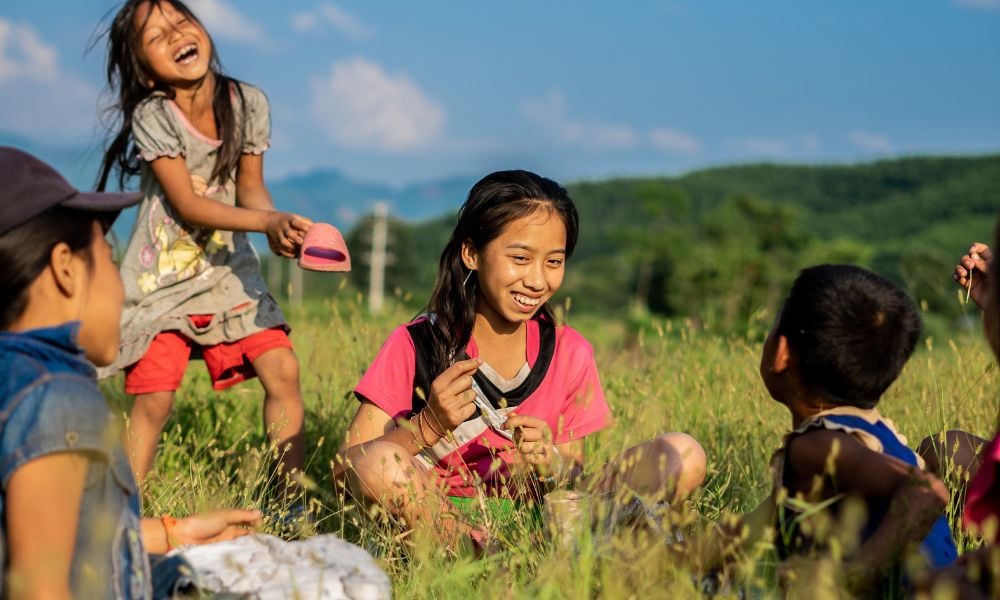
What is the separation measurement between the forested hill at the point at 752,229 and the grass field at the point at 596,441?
1472 cm

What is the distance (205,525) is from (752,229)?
34.1 meters

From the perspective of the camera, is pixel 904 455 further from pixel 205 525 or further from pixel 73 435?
pixel 73 435

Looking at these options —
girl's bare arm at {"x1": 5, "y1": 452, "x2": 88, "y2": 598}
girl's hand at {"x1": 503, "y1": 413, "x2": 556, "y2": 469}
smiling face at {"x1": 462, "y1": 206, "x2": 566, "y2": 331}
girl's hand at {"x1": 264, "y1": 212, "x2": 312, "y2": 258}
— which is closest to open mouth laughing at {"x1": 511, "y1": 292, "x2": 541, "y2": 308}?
smiling face at {"x1": 462, "y1": 206, "x2": 566, "y2": 331}

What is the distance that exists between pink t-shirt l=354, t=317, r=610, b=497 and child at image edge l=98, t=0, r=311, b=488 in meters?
0.51

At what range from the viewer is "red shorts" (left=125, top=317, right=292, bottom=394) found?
3.49m

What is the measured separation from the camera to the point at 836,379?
217cm

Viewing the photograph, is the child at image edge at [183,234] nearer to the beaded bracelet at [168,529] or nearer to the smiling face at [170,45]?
the smiling face at [170,45]

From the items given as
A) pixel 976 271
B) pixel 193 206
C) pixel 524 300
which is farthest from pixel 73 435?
pixel 976 271

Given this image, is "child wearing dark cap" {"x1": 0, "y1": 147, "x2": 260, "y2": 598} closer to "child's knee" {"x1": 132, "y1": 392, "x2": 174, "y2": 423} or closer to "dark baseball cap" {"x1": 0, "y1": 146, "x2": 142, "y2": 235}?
"dark baseball cap" {"x1": 0, "y1": 146, "x2": 142, "y2": 235}

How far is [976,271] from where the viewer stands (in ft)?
9.05

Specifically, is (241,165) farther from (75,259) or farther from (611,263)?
(611,263)

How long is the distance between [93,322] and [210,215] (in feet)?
5.33

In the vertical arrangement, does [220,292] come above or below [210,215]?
below

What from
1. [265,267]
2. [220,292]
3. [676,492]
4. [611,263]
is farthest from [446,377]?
[265,267]
